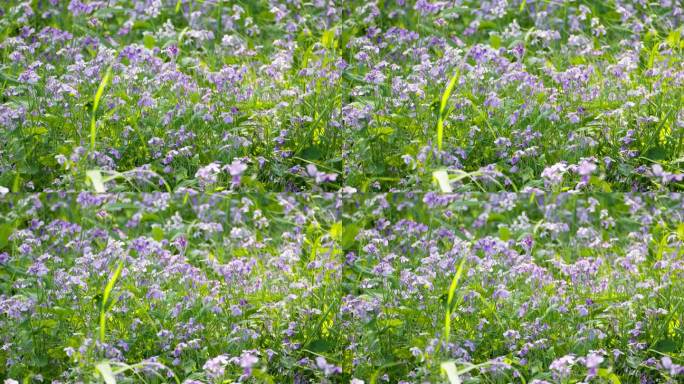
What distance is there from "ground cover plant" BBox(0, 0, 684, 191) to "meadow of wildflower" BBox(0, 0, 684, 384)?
2cm

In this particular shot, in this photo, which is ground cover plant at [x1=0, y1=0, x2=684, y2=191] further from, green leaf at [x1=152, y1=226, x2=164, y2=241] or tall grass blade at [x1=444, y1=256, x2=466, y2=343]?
tall grass blade at [x1=444, y1=256, x2=466, y2=343]

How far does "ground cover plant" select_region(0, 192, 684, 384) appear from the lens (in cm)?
459

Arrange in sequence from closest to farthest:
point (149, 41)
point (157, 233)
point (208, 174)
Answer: point (208, 174)
point (157, 233)
point (149, 41)

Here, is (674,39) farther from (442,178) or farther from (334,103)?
(334,103)

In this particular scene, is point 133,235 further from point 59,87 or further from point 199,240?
point 59,87

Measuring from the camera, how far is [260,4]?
18.8 feet

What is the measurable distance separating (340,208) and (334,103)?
581mm

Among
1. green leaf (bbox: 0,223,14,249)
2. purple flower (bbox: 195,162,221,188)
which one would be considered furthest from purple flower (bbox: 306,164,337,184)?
green leaf (bbox: 0,223,14,249)

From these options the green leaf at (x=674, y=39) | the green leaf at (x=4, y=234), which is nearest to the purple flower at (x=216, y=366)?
the green leaf at (x=4, y=234)

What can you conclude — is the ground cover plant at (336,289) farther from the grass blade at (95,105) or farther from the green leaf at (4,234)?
the grass blade at (95,105)

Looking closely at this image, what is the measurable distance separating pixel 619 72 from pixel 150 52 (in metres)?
2.73

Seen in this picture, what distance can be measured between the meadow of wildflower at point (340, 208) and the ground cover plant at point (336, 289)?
1cm

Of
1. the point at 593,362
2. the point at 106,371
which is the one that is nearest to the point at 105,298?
the point at 106,371

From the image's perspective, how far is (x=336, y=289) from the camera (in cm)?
478
